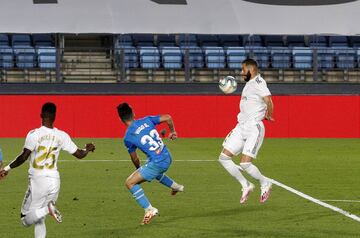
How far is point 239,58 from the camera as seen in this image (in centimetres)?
3650

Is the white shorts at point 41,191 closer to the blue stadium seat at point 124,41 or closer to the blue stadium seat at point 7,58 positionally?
the blue stadium seat at point 7,58

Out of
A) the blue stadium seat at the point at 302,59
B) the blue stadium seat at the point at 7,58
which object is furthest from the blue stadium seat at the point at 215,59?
the blue stadium seat at the point at 7,58

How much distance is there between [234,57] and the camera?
36.4 metres

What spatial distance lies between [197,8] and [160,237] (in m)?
24.3

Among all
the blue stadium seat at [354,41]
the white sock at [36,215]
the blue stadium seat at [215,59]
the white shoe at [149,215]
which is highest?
the blue stadium seat at [354,41]

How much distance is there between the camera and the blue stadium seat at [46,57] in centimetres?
3531

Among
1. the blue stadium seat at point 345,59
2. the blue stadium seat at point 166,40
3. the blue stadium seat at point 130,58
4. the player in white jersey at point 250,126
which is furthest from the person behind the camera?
the blue stadium seat at point 166,40

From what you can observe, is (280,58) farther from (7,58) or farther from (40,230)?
(40,230)

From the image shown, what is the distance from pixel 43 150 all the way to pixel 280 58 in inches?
1021

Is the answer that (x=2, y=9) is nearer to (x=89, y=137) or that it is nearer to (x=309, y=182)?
(x=89, y=137)

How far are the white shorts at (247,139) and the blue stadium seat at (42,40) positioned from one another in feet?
73.9

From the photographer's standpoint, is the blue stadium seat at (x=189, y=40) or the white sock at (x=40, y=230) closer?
the white sock at (x=40, y=230)

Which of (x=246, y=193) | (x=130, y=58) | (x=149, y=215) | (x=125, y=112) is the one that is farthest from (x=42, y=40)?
(x=149, y=215)

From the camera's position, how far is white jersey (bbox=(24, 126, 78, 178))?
1151 centimetres
